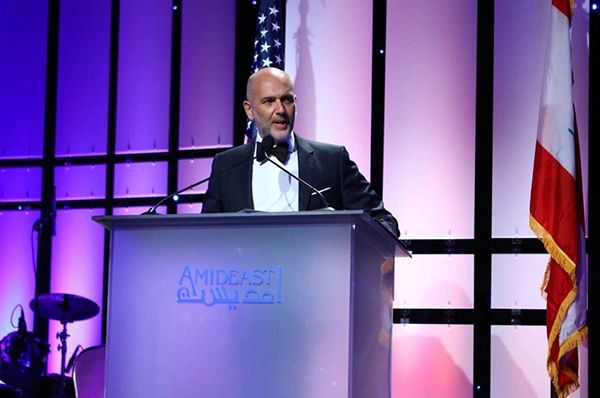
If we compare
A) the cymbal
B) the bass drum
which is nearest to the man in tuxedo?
the cymbal

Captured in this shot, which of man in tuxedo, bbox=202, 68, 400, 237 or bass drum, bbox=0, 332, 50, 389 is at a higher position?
man in tuxedo, bbox=202, 68, 400, 237

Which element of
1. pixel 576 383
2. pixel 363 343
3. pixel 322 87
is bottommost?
pixel 576 383

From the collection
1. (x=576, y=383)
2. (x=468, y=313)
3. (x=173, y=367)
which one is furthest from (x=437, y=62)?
(x=173, y=367)

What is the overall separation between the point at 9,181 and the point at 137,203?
1148 mm

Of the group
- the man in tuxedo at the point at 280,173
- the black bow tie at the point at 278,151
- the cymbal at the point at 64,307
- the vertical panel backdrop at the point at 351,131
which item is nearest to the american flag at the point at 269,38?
the vertical panel backdrop at the point at 351,131

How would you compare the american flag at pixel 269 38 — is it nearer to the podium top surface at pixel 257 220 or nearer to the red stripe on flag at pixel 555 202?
the red stripe on flag at pixel 555 202

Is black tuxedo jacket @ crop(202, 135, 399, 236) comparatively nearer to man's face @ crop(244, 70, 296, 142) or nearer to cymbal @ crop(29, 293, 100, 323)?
man's face @ crop(244, 70, 296, 142)

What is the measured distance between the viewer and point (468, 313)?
17.9 feet

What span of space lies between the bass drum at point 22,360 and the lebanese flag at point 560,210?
341 cm

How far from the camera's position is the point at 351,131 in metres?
5.89

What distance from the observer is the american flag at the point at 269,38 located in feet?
18.6

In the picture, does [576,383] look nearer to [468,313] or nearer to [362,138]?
[468,313]

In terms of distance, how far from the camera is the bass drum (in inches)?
247

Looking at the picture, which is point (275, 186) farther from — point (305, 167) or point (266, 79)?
point (266, 79)
